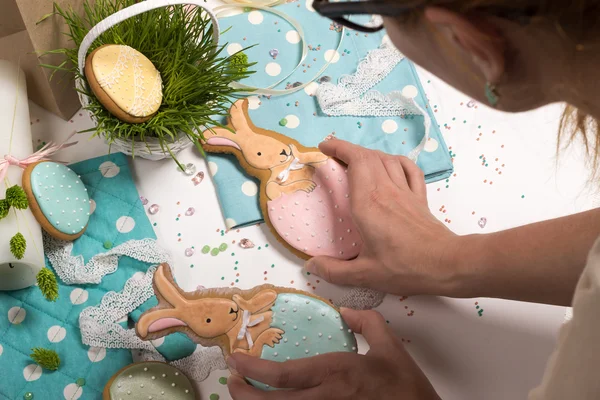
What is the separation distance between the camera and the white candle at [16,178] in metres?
0.62

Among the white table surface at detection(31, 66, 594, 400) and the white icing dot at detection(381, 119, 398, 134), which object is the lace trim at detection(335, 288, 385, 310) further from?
the white icing dot at detection(381, 119, 398, 134)

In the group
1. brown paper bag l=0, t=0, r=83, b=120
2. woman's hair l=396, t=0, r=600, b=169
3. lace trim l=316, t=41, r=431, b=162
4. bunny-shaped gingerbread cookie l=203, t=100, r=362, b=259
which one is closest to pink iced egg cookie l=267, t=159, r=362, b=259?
bunny-shaped gingerbread cookie l=203, t=100, r=362, b=259

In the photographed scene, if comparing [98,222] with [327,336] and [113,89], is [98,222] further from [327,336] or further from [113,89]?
[327,336]

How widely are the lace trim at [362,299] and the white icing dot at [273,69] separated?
1.11ft

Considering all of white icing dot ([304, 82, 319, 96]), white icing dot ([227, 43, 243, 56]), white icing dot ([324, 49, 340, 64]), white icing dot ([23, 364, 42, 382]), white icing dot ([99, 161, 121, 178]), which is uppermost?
white icing dot ([227, 43, 243, 56])

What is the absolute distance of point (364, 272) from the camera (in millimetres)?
643

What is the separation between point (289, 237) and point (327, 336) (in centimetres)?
13

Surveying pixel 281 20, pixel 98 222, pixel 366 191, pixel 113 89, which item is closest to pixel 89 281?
pixel 98 222

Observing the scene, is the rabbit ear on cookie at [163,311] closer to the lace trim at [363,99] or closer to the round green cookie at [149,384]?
the round green cookie at [149,384]

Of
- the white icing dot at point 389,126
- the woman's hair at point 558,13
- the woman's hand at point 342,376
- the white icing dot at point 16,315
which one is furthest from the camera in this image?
the white icing dot at point 389,126

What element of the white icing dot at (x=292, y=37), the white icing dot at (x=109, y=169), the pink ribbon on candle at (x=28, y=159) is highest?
the white icing dot at (x=292, y=37)

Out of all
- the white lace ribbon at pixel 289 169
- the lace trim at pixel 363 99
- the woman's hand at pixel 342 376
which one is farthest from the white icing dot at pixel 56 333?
the lace trim at pixel 363 99

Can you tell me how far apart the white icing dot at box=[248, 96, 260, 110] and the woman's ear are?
1.62ft

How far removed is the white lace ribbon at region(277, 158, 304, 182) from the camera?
718 millimetres
